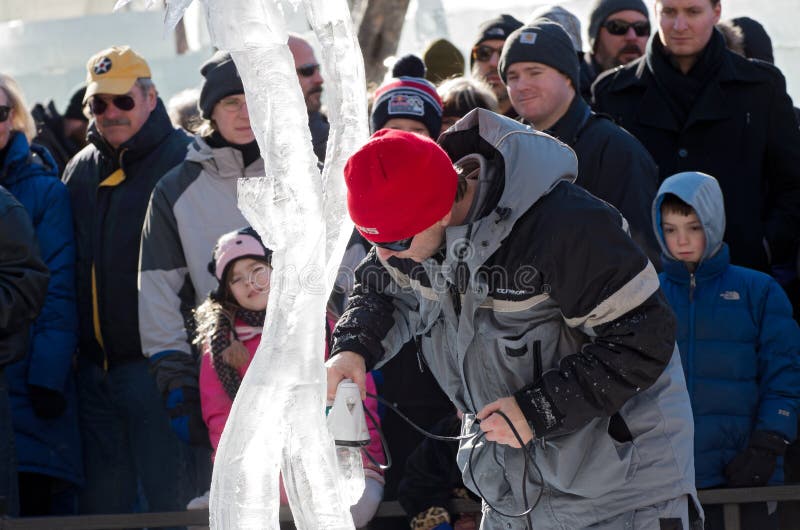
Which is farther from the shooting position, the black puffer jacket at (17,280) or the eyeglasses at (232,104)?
the eyeglasses at (232,104)

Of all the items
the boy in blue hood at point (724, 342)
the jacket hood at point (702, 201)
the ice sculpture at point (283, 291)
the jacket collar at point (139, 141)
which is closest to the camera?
the ice sculpture at point (283, 291)

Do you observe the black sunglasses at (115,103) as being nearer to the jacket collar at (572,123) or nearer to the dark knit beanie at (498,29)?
the dark knit beanie at (498,29)

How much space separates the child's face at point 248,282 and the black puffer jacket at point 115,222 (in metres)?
0.75

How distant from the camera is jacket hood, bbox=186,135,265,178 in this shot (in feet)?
16.6

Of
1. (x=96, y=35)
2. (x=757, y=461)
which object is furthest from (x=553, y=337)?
(x=96, y=35)

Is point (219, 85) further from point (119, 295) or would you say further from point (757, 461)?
point (757, 461)

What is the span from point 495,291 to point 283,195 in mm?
666

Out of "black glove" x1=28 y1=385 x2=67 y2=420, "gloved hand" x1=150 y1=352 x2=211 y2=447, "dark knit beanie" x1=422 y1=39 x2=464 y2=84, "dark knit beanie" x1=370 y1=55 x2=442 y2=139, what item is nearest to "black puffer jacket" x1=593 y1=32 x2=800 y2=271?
"dark knit beanie" x1=370 y1=55 x2=442 y2=139

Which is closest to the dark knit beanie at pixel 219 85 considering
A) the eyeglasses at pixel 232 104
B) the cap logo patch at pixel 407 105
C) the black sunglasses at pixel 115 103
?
the eyeglasses at pixel 232 104

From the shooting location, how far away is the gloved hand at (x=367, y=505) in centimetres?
418

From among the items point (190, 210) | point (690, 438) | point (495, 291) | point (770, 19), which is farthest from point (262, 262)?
point (770, 19)

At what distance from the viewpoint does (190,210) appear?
498 centimetres

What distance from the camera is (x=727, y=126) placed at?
509 cm

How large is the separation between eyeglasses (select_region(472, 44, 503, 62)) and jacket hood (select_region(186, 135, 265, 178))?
135 cm
